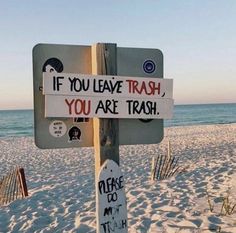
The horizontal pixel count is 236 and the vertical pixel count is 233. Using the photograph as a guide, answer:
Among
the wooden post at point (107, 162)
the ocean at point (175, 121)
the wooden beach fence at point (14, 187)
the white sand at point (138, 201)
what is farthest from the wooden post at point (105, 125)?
the ocean at point (175, 121)

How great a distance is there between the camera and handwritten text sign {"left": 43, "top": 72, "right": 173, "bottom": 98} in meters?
2.39

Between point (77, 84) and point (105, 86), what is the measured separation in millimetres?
205

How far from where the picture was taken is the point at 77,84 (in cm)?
244

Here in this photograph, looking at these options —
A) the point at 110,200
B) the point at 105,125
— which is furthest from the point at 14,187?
the point at 105,125

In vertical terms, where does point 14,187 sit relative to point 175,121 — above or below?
above

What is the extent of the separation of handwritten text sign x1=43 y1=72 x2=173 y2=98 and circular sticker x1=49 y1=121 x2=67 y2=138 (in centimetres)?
22

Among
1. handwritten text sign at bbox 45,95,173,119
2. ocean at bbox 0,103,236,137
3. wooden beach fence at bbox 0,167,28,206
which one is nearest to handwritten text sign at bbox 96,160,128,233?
handwritten text sign at bbox 45,95,173,119

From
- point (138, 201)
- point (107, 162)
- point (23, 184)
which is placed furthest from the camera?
point (23, 184)

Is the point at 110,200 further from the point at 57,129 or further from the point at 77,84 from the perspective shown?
the point at 77,84

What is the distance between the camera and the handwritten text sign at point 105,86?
2.39 m

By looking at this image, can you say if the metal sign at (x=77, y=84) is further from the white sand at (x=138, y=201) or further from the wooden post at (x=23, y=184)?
the wooden post at (x=23, y=184)

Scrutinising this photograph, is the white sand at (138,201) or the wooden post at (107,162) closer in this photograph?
the wooden post at (107,162)

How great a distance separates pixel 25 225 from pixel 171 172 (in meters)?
4.10

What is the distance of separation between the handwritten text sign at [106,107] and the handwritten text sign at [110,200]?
39 cm
